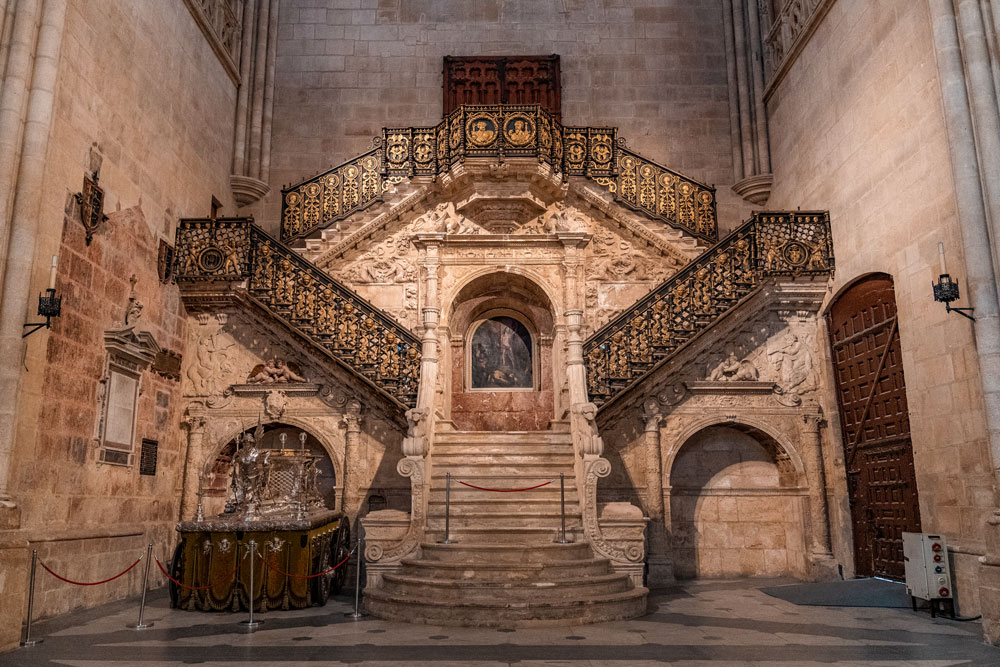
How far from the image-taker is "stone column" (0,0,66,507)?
22.8ft

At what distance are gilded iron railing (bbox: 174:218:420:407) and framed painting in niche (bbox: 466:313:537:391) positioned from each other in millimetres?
2282

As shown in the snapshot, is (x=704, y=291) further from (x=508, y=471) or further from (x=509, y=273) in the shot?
(x=508, y=471)

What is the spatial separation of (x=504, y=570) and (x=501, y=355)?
5.77 meters

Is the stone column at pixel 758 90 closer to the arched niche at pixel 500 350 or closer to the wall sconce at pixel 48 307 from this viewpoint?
the arched niche at pixel 500 350

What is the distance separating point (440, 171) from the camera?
12680 mm

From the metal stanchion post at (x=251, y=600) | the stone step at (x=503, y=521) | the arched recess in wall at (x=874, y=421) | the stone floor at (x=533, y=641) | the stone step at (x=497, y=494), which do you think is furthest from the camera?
the arched recess in wall at (x=874, y=421)

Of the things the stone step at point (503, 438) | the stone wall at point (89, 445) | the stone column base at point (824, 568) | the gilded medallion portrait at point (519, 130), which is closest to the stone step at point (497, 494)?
the stone step at point (503, 438)

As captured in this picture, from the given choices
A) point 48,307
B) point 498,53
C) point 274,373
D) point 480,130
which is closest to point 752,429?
point 480,130

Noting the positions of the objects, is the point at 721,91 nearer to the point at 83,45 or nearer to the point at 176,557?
the point at 83,45

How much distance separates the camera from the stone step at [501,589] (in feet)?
24.5

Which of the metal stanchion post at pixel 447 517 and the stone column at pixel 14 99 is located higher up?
the stone column at pixel 14 99

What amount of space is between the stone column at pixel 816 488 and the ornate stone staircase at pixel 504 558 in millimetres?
3687

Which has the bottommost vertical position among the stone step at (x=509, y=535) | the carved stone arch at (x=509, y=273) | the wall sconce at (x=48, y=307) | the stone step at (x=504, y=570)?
the stone step at (x=504, y=570)

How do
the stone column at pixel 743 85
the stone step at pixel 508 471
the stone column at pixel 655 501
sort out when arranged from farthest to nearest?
the stone column at pixel 743 85 → the stone column at pixel 655 501 → the stone step at pixel 508 471
